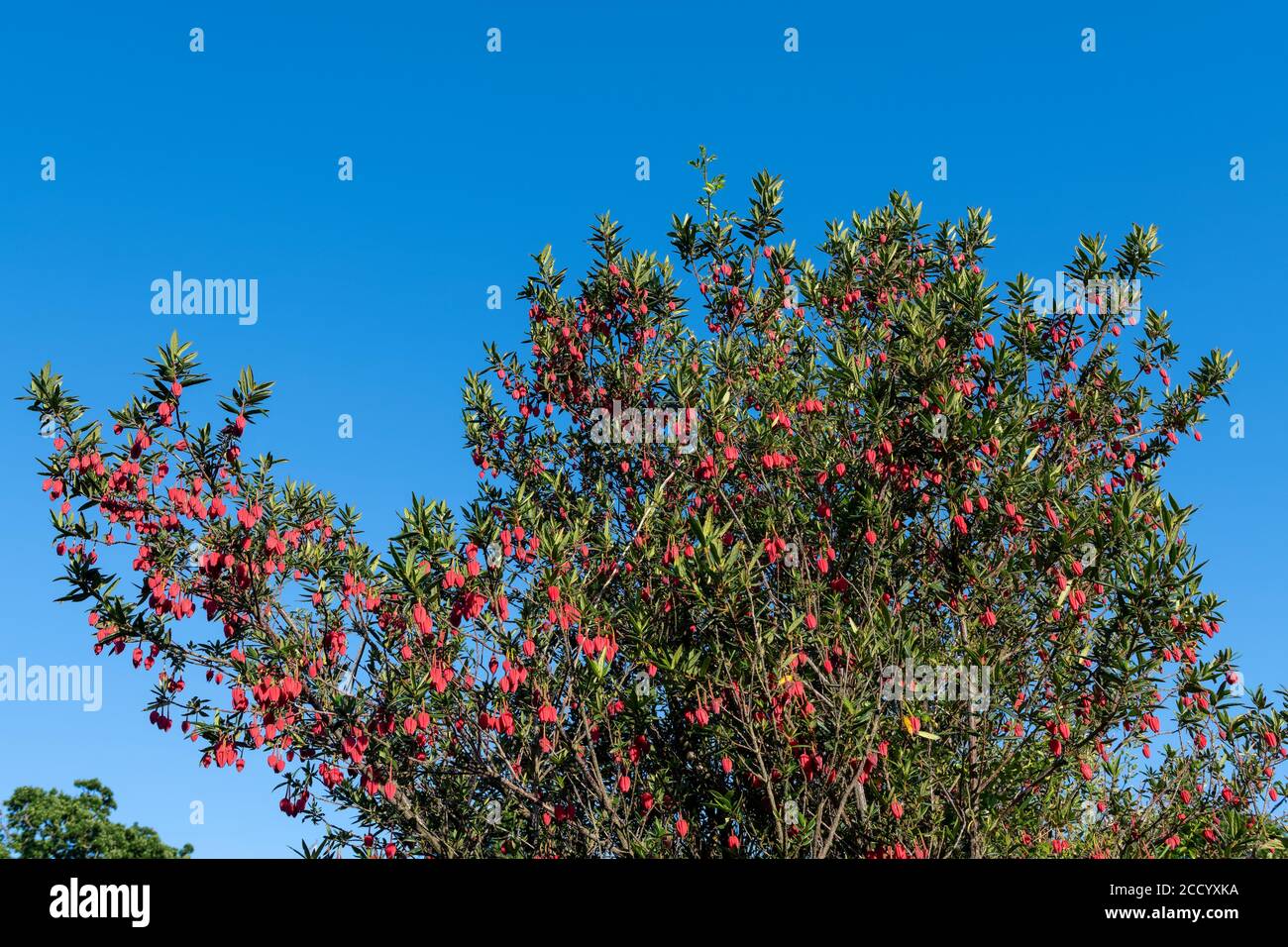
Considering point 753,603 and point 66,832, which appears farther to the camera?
point 66,832

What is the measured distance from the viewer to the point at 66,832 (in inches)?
1633

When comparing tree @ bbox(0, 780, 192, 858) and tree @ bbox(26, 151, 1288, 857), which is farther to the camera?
tree @ bbox(0, 780, 192, 858)

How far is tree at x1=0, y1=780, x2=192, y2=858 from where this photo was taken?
4088 cm

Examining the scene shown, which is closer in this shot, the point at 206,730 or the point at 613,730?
the point at 206,730

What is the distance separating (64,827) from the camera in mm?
41531

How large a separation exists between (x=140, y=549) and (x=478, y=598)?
3.03 meters

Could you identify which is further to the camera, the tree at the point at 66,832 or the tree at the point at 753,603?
the tree at the point at 66,832

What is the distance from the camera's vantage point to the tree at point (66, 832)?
40.9 metres
